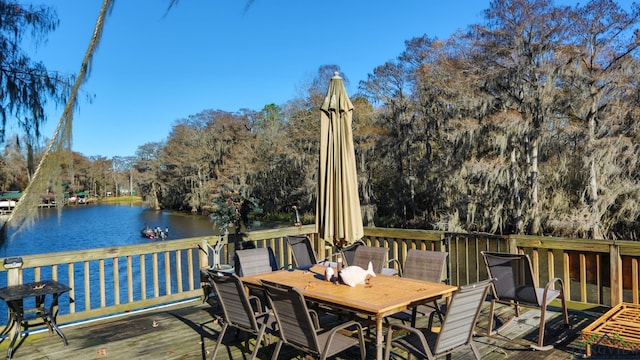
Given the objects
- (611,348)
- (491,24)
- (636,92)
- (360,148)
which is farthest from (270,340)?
(360,148)

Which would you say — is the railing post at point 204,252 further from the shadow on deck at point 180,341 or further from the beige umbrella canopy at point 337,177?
the beige umbrella canopy at point 337,177

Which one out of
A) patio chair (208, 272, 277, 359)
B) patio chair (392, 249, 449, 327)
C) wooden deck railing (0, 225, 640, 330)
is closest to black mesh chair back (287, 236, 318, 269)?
wooden deck railing (0, 225, 640, 330)

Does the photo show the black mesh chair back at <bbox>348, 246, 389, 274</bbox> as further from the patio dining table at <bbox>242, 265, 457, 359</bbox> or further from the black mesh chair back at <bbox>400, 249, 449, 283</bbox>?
the patio dining table at <bbox>242, 265, 457, 359</bbox>

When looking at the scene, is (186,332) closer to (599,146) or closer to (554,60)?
(599,146)

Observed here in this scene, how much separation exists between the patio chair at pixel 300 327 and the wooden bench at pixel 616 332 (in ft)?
4.77

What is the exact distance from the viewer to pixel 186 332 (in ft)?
13.7

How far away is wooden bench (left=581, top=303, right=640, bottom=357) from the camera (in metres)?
2.71

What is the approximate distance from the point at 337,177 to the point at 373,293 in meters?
1.22

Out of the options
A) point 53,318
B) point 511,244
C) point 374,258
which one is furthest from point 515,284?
point 53,318

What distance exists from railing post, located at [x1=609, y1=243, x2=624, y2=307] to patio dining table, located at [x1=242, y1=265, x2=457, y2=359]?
1.77m

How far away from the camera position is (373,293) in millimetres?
3191

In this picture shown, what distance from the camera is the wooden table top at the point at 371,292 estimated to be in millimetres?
2878

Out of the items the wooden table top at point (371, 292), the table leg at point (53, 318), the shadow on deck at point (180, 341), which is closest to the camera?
the wooden table top at point (371, 292)

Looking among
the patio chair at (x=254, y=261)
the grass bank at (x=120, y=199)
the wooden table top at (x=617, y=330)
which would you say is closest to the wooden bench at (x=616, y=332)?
the wooden table top at (x=617, y=330)
